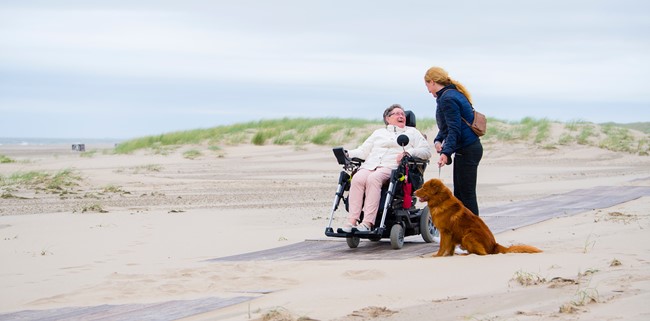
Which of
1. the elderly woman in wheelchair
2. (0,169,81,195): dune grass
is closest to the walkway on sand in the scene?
the elderly woman in wheelchair

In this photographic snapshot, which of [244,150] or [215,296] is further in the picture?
[244,150]

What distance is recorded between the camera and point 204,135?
34969 mm

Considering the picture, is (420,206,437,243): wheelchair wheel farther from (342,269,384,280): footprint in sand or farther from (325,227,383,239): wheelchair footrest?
(342,269,384,280): footprint in sand

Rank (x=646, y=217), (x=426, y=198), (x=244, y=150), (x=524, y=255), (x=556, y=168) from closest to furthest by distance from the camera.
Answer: (x=524, y=255)
(x=426, y=198)
(x=646, y=217)
(x=556, y=168)
(x=244, y=150)

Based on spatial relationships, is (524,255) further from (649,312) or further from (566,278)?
(649,312)

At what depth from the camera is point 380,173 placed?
31.2ft

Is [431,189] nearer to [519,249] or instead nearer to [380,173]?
[519,249]

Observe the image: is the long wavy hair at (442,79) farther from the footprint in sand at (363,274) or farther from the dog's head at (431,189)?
the footprint in sand at (363,274)

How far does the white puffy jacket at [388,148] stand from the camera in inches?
379

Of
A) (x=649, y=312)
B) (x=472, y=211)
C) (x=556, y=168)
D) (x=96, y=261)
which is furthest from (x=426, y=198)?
(x=556, y=168)

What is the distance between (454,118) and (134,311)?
361cm

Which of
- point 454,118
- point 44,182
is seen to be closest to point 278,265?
point 454,118

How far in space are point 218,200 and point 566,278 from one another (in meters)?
10.3

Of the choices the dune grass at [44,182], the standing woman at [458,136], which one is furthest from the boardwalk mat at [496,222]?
the dune grass at [44,182]
